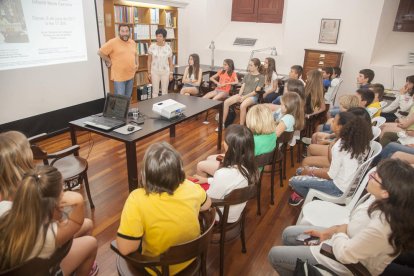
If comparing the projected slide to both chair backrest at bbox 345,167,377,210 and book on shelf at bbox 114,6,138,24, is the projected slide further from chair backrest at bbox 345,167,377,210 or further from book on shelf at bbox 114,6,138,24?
chair backrest at bbox 345,167,377,210

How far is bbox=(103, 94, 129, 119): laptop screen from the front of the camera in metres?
2.77

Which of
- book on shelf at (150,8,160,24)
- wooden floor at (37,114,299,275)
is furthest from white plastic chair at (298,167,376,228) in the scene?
book on shelf at (150,8,160,24)

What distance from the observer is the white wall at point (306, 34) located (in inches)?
216

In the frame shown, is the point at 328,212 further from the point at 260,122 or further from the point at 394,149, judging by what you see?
the point at 394,149

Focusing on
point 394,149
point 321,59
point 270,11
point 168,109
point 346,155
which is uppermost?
point 270,11

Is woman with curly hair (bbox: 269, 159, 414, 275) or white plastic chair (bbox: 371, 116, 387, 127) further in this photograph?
white plastic chair (bbox: 371, 116, 387, 127)

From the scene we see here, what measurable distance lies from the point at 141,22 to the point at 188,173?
371 cm

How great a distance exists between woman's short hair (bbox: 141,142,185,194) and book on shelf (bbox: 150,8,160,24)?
5.03m

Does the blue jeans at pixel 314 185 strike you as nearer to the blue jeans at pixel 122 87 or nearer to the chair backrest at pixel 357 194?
the chair backrest at pixel 357 194

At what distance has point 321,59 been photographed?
18.5 ft

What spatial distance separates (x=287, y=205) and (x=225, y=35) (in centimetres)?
540

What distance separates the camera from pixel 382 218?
1272 millimetres

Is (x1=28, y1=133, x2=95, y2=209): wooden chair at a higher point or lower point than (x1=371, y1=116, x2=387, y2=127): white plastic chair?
lower

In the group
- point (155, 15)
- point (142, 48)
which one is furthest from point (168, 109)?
point (155, 15)
